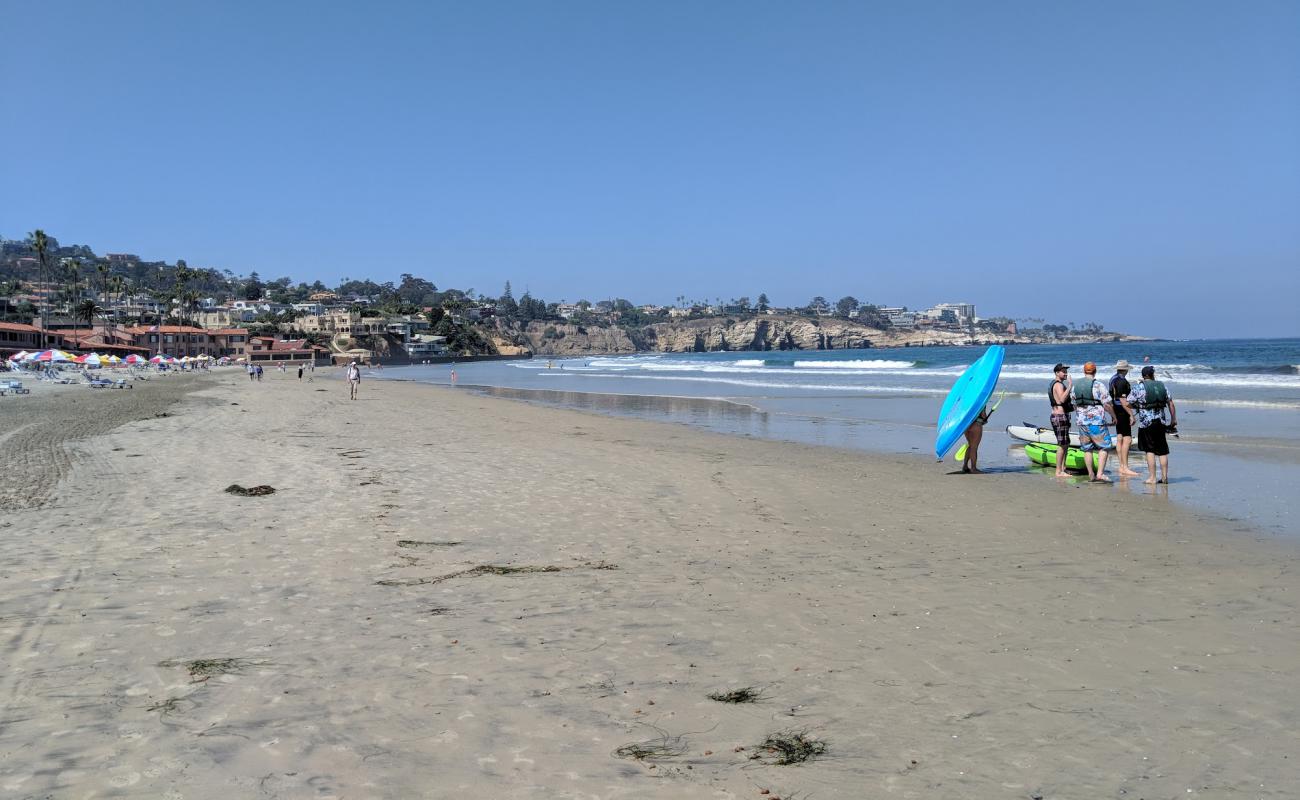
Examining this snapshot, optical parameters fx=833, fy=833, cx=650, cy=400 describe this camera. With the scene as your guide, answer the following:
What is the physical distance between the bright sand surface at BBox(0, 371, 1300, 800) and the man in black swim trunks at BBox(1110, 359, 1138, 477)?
2116mm

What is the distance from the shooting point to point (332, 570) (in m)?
6.23

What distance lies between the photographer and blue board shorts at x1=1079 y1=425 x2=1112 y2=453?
11.4 metres

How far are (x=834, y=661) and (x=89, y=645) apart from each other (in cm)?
403

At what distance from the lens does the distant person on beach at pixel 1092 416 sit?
11.4 m

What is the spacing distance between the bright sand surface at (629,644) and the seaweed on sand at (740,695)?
7 centimetres

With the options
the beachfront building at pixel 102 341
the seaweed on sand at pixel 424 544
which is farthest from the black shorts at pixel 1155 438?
the beachfront building at pixel 102 341

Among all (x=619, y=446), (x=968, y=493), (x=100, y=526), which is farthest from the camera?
(x=619, y=446)

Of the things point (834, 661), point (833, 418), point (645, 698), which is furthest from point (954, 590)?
point (833, 418)

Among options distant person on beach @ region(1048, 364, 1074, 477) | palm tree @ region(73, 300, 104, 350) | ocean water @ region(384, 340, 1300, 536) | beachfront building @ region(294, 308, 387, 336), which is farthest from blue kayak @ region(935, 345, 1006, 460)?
beachfront building @ region(294, 308, 387, 336)

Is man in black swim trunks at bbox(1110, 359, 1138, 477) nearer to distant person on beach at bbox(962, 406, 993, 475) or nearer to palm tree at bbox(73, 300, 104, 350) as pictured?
distant person on beach at bbox(962, 406, 993, 475)

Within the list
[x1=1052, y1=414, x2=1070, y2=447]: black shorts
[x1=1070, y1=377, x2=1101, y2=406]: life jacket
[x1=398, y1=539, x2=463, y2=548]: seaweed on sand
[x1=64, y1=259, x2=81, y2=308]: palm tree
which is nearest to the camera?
[x1=398, y1=539, x2=463, y2=548]: seaweed on sand

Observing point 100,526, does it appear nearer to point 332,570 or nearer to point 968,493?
point 332,570

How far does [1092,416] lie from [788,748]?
9789mm

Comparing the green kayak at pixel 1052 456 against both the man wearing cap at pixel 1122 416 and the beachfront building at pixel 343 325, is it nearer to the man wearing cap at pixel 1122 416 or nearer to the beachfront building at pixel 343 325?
the man wearing cap at pixel 1122 416
